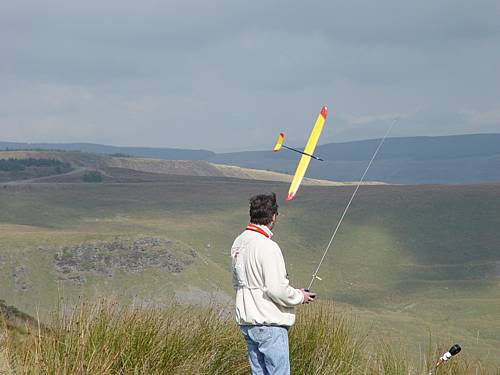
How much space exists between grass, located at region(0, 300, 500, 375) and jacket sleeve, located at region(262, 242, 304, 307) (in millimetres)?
1761

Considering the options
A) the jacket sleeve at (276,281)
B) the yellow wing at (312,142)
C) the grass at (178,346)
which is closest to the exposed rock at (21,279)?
the grass at (178,346)

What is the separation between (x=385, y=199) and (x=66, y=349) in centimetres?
14222

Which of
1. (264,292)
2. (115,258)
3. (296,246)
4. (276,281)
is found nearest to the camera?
(276,281)

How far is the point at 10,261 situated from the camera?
83.1m

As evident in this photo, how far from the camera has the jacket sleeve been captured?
7.03m

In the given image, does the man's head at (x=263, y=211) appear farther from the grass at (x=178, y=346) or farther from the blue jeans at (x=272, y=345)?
the grass at (x=178, y=346)

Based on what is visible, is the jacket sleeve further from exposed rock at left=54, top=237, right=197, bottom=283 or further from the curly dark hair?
exposed rock at left=54, top=237, right=197, bottom=283

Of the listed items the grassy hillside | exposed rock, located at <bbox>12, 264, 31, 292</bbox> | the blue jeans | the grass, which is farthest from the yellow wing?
exposed rock, located at <bbox>12, 264, 31, 292</bbox>

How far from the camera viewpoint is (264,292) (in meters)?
7.19

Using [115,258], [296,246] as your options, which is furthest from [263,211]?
[296,246]

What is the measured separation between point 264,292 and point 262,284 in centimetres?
8

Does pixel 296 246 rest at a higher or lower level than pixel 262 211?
lower

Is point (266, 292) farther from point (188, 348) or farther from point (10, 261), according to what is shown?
point (10, 261)

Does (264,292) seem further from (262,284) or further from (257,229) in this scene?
(257,229)
